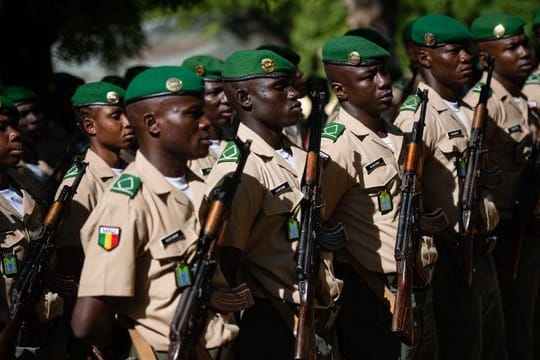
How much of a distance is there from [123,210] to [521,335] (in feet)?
14.4

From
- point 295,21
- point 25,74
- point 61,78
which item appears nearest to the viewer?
point 61,78

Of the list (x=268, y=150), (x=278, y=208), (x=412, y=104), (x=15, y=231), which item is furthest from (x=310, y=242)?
(x=412, y=104)

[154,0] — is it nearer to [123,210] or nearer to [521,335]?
[521,335]

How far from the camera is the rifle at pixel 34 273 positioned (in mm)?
4910

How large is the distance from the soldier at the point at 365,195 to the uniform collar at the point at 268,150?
324mm

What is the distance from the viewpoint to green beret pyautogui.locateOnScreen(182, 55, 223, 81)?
7.97 meters

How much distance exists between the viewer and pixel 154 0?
10219 mm

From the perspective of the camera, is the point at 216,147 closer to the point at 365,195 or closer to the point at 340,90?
the point at 340,90

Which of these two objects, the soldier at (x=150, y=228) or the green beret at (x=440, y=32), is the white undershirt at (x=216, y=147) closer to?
the green beret at (x=440, y=32)

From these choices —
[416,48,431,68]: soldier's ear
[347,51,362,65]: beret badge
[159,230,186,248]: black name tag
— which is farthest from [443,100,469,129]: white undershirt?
[159,230,186,248]: black name tag

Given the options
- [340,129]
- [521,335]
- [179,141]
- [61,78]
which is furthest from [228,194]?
[61,78]

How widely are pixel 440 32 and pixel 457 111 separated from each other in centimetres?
57

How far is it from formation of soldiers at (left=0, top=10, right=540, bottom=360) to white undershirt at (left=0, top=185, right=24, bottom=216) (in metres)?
0.01

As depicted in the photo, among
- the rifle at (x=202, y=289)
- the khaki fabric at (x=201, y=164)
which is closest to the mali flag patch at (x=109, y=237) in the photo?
the rifle at (x=202, y=289)
